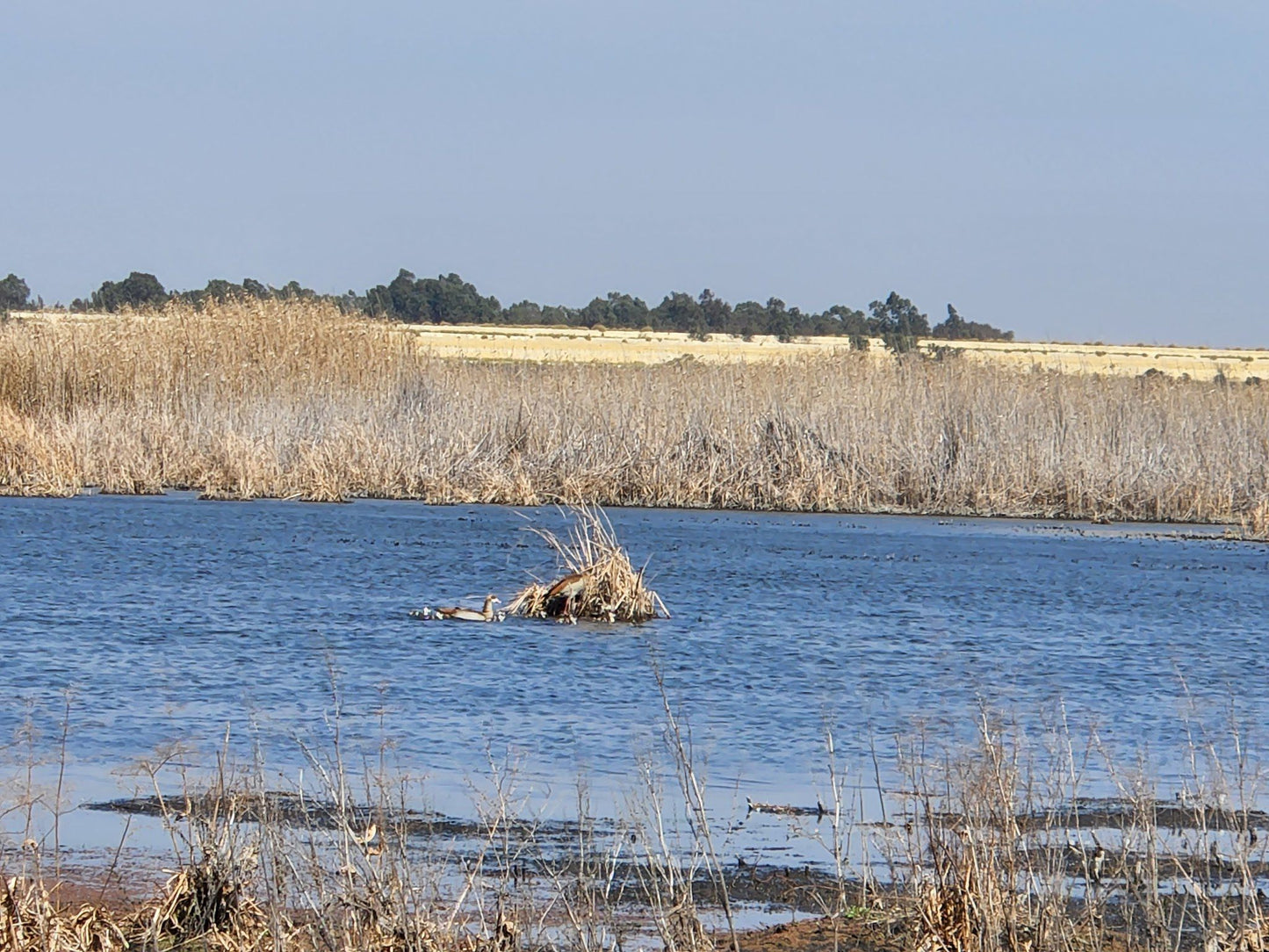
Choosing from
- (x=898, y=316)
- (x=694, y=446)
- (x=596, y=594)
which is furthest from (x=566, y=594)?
(x=898, y=316)

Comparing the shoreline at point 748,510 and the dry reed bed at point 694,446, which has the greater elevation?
the dry reed bed at point 694,446

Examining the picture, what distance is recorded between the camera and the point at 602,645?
15.2 m

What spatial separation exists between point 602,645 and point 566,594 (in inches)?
72.1

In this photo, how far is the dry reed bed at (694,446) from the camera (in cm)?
2969

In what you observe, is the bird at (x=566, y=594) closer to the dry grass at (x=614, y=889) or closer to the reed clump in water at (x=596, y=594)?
the reed clump in water at (x=596, y=594)

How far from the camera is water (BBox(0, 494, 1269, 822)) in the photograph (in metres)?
10.8

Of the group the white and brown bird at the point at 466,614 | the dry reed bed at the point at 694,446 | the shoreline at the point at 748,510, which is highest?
the dry reed bed at the point at 694,446

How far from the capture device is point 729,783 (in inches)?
386

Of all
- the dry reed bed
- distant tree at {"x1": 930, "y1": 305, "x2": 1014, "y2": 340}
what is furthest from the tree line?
the dry reed bed

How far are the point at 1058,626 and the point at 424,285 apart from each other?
89173 millimetres

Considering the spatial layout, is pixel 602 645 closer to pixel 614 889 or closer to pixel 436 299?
pixel 614 889

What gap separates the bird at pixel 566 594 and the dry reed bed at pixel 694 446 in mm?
12149

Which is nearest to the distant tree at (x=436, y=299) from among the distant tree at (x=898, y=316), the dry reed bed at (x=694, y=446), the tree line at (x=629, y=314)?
the tree line at (x=629, y=314)

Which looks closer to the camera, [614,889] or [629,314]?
[614,889]
